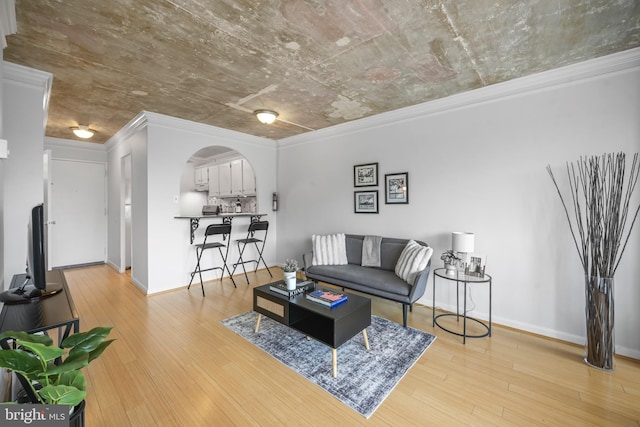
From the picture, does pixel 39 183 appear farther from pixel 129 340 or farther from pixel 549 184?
pixel 549 184

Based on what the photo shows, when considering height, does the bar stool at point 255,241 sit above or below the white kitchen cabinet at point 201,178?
below

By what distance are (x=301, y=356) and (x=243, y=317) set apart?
1021mm

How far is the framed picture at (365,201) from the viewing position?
3.93 meters

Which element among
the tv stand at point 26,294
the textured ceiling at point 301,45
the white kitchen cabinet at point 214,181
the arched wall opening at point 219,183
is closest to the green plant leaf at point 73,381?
the tv stand at point 26,294

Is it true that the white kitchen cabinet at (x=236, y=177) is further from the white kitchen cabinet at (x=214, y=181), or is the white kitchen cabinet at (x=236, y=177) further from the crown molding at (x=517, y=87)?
the crown molding at (x=517, y=87)

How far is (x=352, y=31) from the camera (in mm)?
1956

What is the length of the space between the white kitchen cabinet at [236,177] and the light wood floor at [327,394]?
11.5 feet

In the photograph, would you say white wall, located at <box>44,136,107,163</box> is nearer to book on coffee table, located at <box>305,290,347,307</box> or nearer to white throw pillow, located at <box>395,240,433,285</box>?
book on coffee table, located at <box>305,290,347,307</box>

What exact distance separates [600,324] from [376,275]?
1.87 meters

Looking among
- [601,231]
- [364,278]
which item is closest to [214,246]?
[364,278]

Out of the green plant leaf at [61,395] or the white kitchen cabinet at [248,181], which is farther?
the white kitchen cabinet at [248,181]

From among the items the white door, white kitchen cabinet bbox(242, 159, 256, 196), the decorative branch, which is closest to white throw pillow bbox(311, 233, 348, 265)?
white kitchen cabinet bbox(242, 159, 256, 196)

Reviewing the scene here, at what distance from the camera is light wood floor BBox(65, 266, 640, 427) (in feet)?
5.49

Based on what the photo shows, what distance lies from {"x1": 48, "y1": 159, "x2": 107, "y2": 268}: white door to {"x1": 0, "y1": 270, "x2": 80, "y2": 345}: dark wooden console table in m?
4.33
